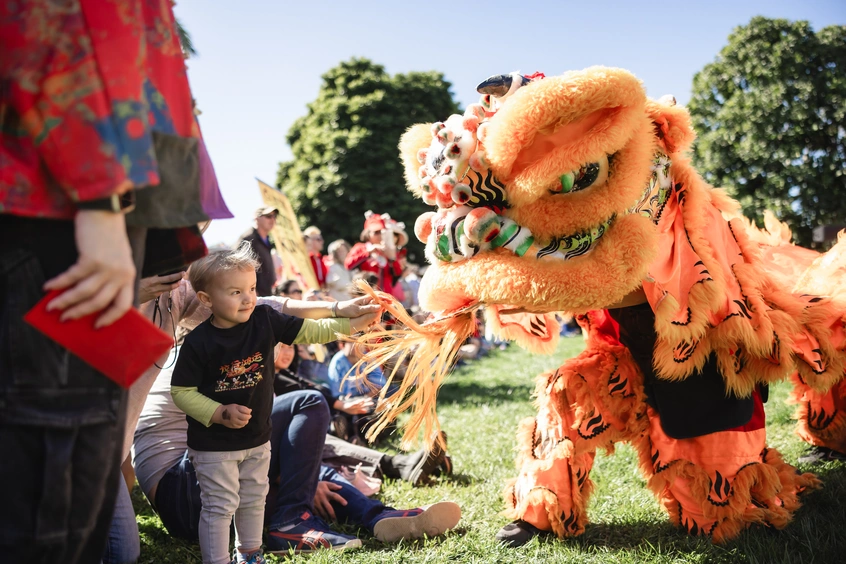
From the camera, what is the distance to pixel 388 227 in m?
7.81

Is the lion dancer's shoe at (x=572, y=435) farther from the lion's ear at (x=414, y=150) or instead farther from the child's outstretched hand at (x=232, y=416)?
the child's outstretched hand at (x=232, y=416)

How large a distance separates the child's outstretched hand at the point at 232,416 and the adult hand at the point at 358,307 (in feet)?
1.60

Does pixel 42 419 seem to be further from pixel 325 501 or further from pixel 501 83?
pixel 325 501

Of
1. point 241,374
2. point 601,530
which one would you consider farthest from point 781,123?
point 241,374

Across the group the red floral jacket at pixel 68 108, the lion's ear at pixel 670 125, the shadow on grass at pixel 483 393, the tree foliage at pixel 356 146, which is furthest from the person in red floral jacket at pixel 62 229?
the tree foliage at pixel 356 146

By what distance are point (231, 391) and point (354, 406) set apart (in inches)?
70.4

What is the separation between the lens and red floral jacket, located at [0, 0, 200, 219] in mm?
1093

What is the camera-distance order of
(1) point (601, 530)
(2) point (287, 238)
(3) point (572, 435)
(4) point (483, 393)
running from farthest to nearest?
(2) point (287, 238) < (4) point (483, 393) < (1) point (601, 530) < (3) point (572, 435)

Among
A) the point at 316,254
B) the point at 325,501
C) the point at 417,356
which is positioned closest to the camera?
the point at 417,356

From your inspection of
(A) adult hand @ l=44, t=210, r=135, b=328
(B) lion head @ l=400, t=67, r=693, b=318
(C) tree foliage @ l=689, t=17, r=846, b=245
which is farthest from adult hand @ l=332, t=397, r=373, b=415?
(C) tree foliage @ l=689, t=17, r=846, b=245

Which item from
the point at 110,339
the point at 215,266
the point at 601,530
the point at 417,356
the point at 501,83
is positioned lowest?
the point at 601,530

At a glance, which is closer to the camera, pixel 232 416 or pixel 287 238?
pixel 232 416

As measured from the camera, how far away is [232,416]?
2205 millimetres

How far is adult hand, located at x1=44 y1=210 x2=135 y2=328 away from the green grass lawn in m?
1.69
